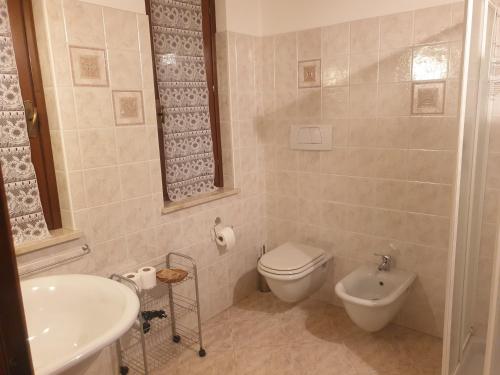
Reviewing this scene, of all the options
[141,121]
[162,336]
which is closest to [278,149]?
[141,121]

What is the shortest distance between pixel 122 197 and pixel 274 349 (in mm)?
1241

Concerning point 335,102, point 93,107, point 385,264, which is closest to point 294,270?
point 385,264

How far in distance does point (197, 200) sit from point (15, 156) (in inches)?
41.1

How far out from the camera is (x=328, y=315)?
8.70 feet

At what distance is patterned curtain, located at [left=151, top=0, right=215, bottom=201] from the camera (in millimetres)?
2277

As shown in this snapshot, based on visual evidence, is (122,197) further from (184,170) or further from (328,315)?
(328,315)

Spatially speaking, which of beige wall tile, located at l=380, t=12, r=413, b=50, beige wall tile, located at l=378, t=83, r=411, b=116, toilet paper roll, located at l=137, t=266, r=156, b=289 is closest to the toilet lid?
toilet paper roll, located at l=137, t=266, r=156, b=289

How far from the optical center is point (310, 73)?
2564mm

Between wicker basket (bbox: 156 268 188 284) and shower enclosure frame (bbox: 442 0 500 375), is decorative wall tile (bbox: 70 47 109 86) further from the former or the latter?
shower enclosure frame (bbox: 442 0 500 375)

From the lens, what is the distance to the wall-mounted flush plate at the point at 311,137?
257cm

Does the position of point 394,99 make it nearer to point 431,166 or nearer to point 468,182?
point 431,166

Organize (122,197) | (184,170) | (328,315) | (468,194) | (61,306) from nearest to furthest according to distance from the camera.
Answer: (61,306)
(468,194)
(122,197)
(184,170)
(328,315)

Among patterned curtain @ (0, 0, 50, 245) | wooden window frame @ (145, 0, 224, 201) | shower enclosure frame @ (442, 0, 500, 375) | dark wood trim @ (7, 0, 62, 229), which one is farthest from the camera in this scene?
wooden window frame @ (145, 0, 224, 201)

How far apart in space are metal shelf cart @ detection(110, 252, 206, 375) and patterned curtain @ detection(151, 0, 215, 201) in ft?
1.77
